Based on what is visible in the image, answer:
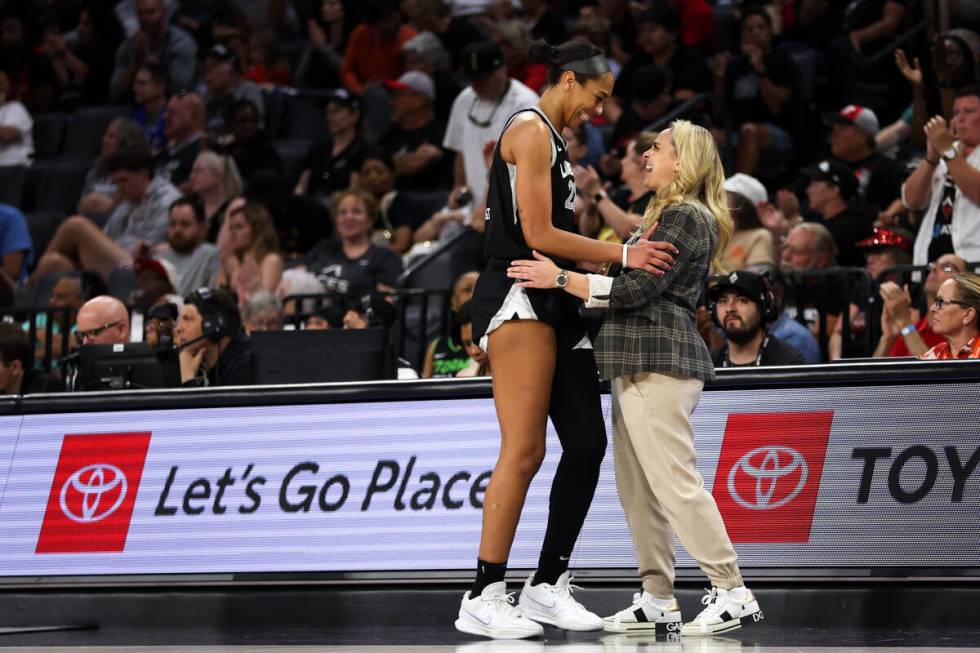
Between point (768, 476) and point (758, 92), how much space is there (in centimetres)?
586

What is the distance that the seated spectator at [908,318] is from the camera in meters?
6.97

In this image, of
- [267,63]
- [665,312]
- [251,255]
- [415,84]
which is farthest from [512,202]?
[267,63]

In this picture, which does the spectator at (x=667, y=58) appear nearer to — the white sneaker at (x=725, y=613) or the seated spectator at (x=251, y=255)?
the seated spectator at (x=251, y=255)

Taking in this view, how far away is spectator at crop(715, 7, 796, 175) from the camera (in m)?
10.6

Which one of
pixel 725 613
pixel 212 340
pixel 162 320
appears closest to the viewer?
pixel 725 613

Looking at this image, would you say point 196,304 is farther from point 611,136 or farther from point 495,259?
point 611,136

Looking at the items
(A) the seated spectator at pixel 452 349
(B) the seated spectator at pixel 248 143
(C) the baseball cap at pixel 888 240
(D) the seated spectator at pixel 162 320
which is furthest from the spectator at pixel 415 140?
(D) the seated spectator at pixel 162 320

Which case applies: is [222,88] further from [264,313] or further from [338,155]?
[264,313]

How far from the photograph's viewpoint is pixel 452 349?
8.45 metres

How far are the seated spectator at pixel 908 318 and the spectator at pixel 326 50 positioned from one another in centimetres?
766

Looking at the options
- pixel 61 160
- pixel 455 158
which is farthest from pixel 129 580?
pixel 61 160

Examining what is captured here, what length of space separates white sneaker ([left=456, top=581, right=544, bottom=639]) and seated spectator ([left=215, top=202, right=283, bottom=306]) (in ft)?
17.3

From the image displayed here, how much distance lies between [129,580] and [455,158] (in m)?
5.90

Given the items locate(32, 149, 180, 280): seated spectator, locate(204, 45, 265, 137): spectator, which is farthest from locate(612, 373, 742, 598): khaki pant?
locate(204, 45, 265, 137): spectator
